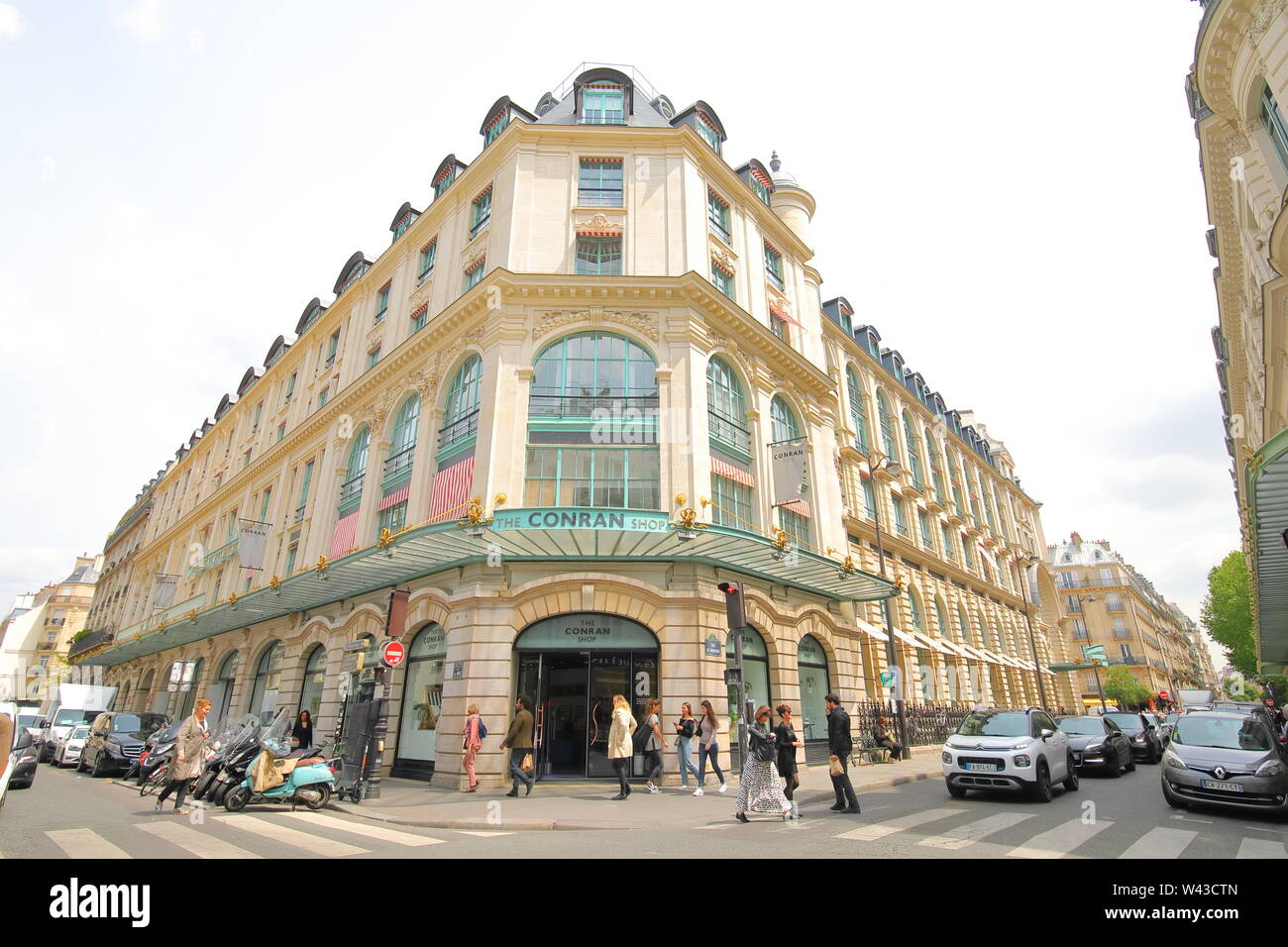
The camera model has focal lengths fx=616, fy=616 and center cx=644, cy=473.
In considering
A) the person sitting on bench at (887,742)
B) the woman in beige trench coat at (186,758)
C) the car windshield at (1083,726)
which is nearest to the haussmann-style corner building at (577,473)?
the person sitting on bench at (887,742)

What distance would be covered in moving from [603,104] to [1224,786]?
25278mm

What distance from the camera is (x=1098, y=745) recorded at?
608 inches

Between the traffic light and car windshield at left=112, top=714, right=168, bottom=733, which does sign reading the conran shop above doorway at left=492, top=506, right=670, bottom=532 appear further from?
car windshield at left=112, top=714, right=168, bottom=733

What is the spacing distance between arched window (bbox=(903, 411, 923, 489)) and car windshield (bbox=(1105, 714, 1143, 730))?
50.1ft

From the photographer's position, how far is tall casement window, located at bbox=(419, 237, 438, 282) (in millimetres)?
24312

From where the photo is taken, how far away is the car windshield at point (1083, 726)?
52.7 ft

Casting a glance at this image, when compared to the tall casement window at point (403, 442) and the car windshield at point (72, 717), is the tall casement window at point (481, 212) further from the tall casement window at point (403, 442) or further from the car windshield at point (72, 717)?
the car windshield at point (72, 717)

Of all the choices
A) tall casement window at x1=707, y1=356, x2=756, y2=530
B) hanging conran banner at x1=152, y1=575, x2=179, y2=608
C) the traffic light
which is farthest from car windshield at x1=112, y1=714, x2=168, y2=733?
tall casement window at x1=707, y1=356, x2=756, y2=530

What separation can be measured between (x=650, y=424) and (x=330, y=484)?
14.3 m

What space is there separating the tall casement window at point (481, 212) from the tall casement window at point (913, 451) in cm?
2516
